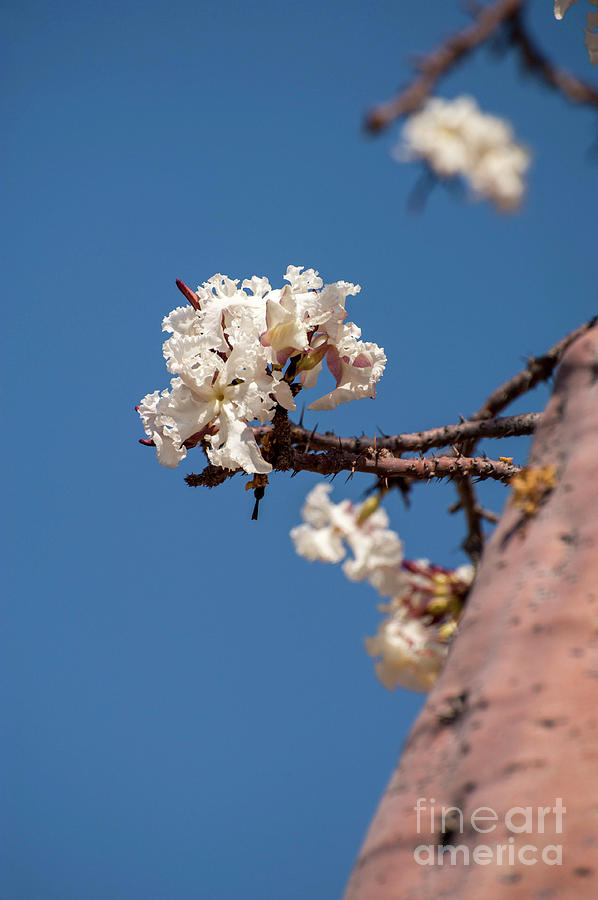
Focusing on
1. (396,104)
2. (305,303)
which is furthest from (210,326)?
(396,104)

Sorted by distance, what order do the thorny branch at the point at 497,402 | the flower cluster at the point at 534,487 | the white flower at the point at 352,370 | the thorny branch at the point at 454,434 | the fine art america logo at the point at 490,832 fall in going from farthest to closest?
1. the thorny branch at the point at 454,434
2. the white flower at the point at 352,370
3. the thorny branch at the point at 497,402
4. the flower cluster at the point at 534,487
5. the fine art america logo at the point at 490,832

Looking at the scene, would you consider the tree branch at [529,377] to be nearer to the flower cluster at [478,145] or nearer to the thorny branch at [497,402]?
the thorny branch at [497,402]

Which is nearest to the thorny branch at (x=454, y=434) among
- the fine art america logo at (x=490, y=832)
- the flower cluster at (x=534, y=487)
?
the flower cluster at (x=534, y=487)

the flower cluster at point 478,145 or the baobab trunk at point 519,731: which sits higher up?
the flower cluster at point 478,145

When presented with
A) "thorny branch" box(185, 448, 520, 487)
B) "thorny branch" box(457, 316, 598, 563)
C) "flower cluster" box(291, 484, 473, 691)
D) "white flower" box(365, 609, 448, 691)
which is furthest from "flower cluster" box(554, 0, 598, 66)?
"white flower" box(365, 609, 448, 691)

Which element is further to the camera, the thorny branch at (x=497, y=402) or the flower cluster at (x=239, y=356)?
the flower cluster at (x=239, y=356)

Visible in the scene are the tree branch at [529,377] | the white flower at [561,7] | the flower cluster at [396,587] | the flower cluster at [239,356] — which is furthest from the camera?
the flower cluster at [396,587]

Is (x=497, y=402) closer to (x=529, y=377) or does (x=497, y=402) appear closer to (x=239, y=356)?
(x=529, y=377)

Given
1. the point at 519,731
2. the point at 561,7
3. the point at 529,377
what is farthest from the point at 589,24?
the point at 519,731
